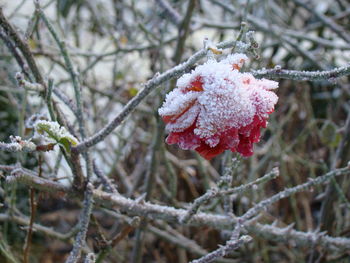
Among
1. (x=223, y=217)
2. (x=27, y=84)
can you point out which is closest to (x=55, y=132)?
(x=27, y=84)

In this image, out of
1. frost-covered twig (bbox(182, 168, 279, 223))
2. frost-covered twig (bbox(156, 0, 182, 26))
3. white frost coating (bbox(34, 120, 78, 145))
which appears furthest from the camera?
frost-covered twig (bbox(156, 0, 182, 26))

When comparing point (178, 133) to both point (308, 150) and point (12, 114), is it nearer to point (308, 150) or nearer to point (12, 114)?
point (12, 114)

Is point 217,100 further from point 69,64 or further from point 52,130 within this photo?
point 69,64

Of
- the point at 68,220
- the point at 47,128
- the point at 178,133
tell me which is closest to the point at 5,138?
the point at 68,220

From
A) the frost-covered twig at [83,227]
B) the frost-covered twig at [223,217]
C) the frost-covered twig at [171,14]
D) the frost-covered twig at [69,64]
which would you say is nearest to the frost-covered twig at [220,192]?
the frost-covered twig at [223,217]

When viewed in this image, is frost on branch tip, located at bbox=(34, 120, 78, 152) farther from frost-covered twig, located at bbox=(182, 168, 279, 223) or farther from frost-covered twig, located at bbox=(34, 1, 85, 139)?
frost-covered twig, located at bbox=(182, 168, 279, 223)

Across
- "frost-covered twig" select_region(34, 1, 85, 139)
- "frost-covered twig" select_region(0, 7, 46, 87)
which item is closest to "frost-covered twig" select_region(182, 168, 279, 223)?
"frost-covered twig" select_region(34, 1, 85, 139)
